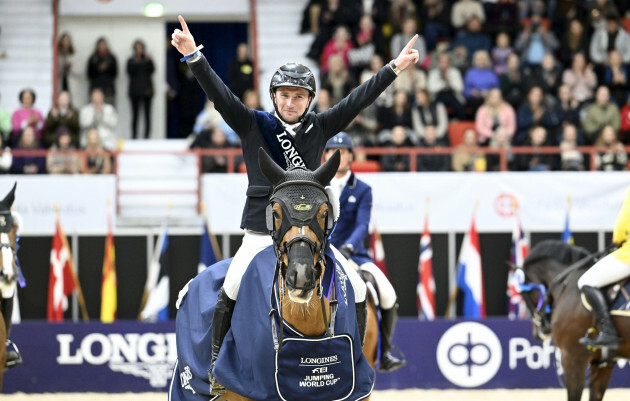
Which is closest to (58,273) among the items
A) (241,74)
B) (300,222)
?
(241,74)

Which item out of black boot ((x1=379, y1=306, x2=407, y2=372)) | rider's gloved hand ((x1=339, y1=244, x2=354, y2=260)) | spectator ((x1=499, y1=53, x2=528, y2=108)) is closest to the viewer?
rider's gloved hand ((x1=339, y1=244, x2=354, y2=260))

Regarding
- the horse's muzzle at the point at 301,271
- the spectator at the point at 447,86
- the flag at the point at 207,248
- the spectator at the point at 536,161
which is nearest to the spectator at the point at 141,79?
the flag at the point at 207,248

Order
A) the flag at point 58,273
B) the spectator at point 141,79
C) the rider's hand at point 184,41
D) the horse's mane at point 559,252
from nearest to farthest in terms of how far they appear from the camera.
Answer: the rider's hand at point 184,41, the horse's mane at point 559,252, the flag at point 58,273, the spectator at point 141,79

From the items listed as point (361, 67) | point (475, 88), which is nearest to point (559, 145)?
point (475, 88)

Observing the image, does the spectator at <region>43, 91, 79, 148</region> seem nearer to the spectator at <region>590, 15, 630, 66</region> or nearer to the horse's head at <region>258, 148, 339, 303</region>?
the spectator at <region>590, 15, 630, 66</region>

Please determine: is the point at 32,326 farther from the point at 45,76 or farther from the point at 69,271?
the point at 45,76

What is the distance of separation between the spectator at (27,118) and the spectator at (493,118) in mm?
6715

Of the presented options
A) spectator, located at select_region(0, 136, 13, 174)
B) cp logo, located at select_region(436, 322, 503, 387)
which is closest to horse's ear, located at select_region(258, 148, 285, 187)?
cp logo, located at select_region(436, 322, 503, 387)

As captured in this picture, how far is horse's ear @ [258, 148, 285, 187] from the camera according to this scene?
16.4 ft

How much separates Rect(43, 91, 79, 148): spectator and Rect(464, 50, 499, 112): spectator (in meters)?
6.26

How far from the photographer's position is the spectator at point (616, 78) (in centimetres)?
1686

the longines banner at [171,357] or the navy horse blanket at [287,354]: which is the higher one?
the navy horse blanket at [287,354]

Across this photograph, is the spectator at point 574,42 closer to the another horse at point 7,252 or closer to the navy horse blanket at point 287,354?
the another horse at point 7,252

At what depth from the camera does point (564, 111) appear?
15.9 meters
